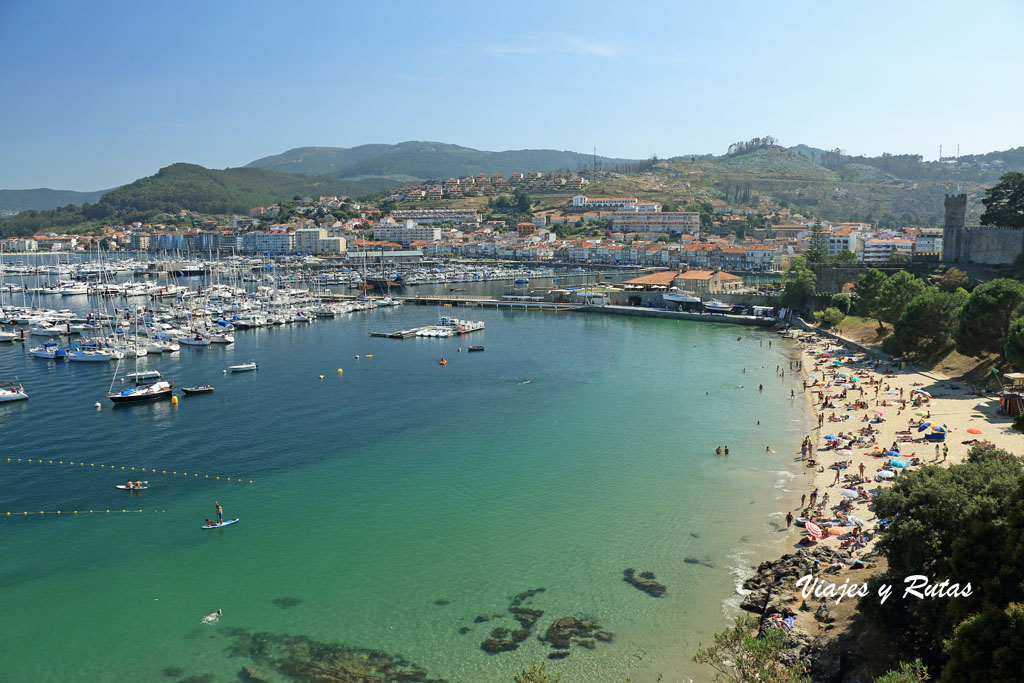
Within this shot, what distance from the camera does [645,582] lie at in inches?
477

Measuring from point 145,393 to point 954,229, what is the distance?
41.0 meters

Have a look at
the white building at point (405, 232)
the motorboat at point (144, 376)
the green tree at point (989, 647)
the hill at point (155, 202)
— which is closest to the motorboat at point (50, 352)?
the motorboat at point (144, 376)

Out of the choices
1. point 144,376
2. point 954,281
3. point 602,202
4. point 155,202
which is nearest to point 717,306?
point 954,281

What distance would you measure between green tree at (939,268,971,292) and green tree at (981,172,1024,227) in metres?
4.77

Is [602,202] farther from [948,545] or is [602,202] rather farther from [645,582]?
[948,545]

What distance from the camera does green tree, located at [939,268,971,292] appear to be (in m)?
33.8

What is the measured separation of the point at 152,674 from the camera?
32.8 feet

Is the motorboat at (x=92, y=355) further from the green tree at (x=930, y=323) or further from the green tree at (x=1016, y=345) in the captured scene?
the green tree at (x=1016, y=345)

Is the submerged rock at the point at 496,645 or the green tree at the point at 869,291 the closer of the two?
the submerged rock at the point at 496,645

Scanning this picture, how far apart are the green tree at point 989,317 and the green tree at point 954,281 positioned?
1227 centimetres

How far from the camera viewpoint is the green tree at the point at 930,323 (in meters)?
25.0

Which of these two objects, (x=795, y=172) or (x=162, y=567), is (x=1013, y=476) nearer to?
(x=162, y=567)

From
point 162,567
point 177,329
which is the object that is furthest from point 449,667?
point 177,329

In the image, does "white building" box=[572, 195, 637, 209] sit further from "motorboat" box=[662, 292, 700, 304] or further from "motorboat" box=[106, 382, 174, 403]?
"motorboat" box=[106, 382, 174, 403]
